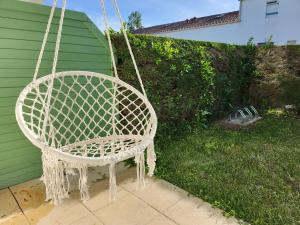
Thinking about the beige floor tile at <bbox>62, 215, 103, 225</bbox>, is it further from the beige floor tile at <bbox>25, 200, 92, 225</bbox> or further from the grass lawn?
the grass lawn

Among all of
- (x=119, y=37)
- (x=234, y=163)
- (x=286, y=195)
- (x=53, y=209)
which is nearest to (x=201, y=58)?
(x=119, y=37)

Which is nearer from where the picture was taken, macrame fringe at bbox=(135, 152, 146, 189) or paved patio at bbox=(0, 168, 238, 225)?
macrame fringe at bbox=(135, 152, 146, 189)

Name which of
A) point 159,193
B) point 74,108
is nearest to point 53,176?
point 159,193

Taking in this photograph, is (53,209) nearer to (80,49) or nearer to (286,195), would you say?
(80,49)

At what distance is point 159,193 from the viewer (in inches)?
113

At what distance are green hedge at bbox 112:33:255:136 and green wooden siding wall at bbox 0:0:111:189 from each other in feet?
2.36

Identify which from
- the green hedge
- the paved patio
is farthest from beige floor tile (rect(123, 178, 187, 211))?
the green hedge

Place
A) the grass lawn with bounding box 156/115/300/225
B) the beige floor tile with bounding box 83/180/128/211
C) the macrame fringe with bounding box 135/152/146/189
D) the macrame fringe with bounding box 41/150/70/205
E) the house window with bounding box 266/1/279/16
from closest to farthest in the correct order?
the macrame fringe with bounding box 41/150/70/205, the macrame fringe with bounding box 135/152/146/189, the grass lawn with bounding box 156/115/300/225, the beige floor tile with bounding box 83/180/128/211, the house window with bounding box 266/1/279/16

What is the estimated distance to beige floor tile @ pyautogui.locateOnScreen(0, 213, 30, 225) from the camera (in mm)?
2385

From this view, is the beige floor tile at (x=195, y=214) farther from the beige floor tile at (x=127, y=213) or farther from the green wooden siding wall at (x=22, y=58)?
the green wooden siding wall at (x=22, y=58)

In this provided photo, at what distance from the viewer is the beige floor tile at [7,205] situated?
8.30 feet

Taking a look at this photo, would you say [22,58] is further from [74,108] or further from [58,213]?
[58,213]

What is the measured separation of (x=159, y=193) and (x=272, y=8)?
15527 millimetres

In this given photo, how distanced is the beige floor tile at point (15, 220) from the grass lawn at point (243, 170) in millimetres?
1615
